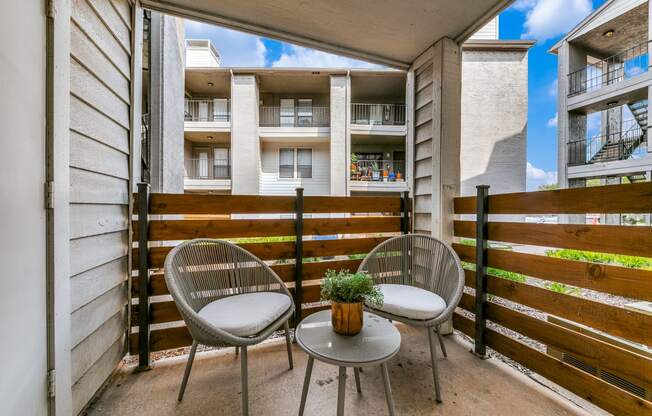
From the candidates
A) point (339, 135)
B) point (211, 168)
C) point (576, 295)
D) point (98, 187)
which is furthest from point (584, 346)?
point (211, 168)

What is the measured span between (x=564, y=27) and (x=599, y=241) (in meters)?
9.74

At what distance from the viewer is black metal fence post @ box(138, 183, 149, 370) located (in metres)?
1.79

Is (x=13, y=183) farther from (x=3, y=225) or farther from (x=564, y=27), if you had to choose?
(x=564, y=27)

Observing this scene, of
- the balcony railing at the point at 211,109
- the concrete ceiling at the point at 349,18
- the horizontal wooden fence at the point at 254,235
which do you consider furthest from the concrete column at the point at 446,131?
the balcony railing at the point at 211,109

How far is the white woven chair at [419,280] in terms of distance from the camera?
5.24ft

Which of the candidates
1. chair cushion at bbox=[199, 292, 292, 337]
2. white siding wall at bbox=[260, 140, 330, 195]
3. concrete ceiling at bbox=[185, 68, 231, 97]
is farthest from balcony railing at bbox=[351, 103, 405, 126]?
chair cushion at bbox=[199, 292, 292, 337]

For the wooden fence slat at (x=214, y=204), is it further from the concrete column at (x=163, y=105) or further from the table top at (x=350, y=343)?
the table top at (x=350, y=343)

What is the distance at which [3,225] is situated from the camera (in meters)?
0.87

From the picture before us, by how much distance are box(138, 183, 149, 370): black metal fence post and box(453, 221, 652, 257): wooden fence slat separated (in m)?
2.46

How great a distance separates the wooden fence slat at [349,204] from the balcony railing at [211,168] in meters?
7.68

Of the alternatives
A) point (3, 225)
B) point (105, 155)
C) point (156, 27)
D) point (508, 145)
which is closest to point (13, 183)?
point (3, 225)

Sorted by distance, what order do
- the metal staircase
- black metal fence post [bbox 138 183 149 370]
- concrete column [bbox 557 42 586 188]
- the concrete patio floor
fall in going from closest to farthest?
the concrete patio floor
black metal fence post [bbox 138 183 149 370]
the metal staircase
concrete column [bbox 557 42 586 188]

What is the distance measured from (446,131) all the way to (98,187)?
2441 mm

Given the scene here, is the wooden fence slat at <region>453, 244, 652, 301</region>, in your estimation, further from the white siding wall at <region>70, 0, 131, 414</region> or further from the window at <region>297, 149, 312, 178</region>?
the window at <region>297, 149, 312, 178</region>
